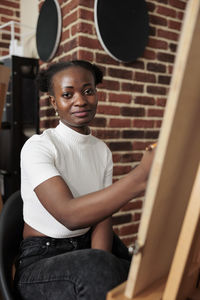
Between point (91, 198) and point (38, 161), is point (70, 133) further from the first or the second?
point (91, 198)

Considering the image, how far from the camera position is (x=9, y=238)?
40.0 inches

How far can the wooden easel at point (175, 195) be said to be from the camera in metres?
0.39

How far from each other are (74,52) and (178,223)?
4.63ft

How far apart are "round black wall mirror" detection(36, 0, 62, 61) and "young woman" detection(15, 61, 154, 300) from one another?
2.48 feet

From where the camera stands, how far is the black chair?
0.86 meters

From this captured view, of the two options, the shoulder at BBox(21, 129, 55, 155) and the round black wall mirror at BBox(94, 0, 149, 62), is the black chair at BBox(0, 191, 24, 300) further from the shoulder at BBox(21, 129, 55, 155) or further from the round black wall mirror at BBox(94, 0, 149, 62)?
the round black wall mirror at BBox(94, 0, 149, 62)

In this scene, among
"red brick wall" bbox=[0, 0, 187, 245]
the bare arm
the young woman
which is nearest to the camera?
the bare arm

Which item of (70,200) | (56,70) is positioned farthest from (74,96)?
(70,200)

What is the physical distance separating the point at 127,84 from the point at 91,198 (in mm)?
1328

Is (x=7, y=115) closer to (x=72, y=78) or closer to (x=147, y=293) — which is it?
(x=72, y=78)

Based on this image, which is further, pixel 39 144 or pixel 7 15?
pixel 7 15

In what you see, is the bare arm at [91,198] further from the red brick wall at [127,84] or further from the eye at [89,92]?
the red brick wall at [127,84]

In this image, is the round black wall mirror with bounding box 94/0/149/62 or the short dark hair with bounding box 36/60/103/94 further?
the round black wall mirror with bounding box 94/0/149/62

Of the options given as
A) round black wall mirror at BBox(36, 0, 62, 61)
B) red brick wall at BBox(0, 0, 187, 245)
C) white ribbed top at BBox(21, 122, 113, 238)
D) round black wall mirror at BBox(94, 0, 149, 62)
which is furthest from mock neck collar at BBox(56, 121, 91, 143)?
round black wall mirror at BBox(36, 0, 62, 61)
